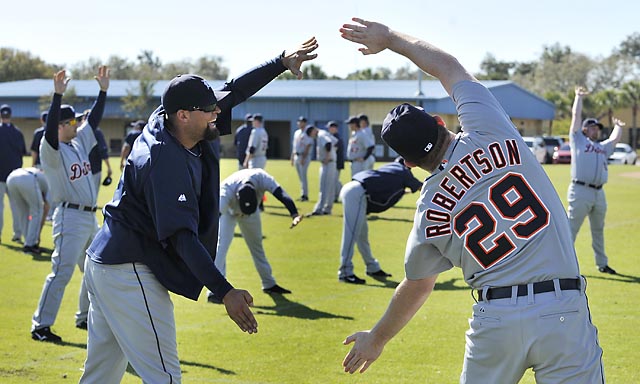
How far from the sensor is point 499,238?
4484 millimetres

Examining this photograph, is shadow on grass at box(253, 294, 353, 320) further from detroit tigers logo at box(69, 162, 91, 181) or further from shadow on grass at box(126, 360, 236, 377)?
detroit tigers logo at box(69, 162, 91, 181)

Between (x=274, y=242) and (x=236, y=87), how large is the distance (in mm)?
12730

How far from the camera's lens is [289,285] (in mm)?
13781

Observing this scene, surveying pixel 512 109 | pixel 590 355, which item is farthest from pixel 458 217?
pixel 512 109

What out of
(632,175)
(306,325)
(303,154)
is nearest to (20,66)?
(632,175)

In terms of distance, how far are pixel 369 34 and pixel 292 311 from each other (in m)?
7.24

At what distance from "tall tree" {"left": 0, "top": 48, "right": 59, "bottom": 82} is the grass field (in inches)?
3551

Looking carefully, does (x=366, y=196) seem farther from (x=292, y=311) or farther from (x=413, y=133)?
(x=413, y=133)

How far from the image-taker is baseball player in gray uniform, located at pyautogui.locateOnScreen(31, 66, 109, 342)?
32.7ft

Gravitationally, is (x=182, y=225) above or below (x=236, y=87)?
below

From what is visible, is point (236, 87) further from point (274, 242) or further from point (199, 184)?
point (274, 242)

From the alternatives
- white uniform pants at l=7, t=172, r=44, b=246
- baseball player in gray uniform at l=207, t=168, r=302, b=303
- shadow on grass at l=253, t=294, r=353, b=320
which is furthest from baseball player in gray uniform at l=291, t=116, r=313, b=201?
shadow on grass at l=253, t=294, r=353, b=320

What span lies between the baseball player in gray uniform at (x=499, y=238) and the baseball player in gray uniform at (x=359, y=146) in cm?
2012

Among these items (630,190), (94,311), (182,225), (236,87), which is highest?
(236,87)
